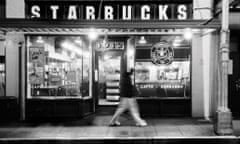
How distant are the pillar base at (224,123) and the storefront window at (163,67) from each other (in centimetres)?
307

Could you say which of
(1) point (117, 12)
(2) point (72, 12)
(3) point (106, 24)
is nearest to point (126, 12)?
(1) point (117, 12)

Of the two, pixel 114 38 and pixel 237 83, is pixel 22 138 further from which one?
pixel 237 83

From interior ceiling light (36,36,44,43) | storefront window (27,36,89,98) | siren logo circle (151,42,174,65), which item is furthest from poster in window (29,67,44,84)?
siren logo circle (151,42,174,65)

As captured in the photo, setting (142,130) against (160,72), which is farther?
(160,72)

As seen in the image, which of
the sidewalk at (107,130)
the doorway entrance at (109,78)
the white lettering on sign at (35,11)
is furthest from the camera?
the doorway entrance at (109,78)

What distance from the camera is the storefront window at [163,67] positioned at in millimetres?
11406

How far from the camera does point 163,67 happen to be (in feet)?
37.9

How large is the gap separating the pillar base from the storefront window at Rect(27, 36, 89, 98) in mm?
5542

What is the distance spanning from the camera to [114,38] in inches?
481

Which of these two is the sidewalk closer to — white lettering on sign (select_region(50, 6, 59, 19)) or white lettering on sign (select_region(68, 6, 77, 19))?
white lettering on sign (select_region(68, 6, 77, 19))

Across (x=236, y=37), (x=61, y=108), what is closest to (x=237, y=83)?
(x=236, y=37)

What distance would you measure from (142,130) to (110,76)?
5443 mm

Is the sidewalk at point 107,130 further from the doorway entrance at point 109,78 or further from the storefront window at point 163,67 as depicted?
the doorway entrance at point 109,78

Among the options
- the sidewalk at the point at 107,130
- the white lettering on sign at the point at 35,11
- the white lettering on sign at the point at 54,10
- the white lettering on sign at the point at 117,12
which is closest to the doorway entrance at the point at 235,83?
the sidewalk at the point at 107,130
